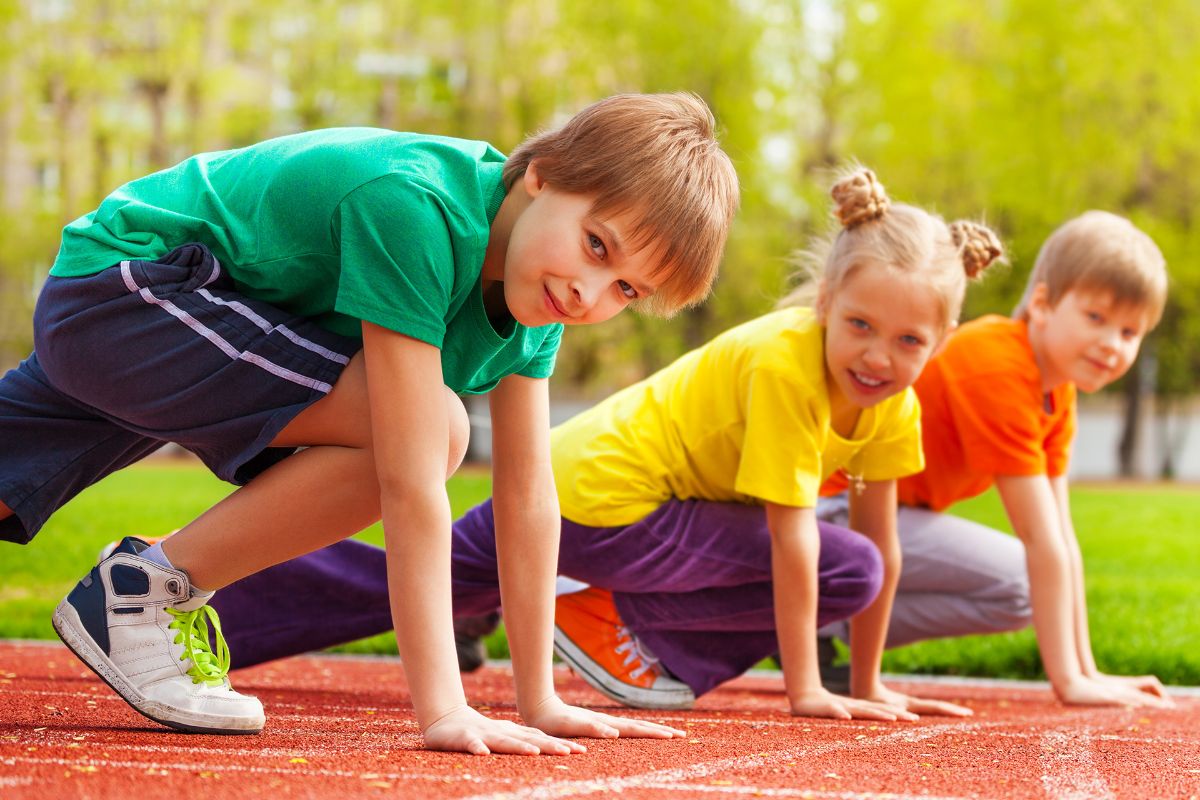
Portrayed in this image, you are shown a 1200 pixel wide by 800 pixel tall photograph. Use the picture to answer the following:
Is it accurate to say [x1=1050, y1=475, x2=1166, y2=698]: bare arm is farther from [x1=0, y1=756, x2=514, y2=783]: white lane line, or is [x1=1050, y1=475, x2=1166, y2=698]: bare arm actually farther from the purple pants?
A: [x1=0, y1=756, x2=514, y2=783]: white lane line

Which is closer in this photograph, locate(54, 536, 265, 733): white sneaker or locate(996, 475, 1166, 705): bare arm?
locate(54, 536, 265, 733): white sneaker

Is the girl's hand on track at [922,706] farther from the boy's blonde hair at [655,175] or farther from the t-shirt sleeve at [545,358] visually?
the boy's blonde hair at [655,175]

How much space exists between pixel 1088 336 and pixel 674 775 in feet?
8.26

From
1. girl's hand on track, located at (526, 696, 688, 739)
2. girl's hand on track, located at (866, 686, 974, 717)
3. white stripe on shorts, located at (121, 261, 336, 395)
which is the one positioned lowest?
girl's hand on track, located at (866, 686, 974, 717)

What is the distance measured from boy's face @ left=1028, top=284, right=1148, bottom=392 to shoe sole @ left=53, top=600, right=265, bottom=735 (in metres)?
2.74

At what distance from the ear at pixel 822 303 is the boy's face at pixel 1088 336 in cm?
97

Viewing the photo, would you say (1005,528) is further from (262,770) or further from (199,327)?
(262,770)

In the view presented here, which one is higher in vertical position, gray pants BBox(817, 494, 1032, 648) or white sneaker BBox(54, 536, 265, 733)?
white sneaker BBox(54, 536, 265, 733)

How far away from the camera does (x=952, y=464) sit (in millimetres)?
4473

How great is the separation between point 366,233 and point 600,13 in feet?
75.8

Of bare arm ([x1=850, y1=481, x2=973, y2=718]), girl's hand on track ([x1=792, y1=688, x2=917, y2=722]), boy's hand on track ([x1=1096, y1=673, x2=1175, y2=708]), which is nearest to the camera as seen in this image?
girl's hand on track ([x1=792, y1=688, x2=917, y2=722])

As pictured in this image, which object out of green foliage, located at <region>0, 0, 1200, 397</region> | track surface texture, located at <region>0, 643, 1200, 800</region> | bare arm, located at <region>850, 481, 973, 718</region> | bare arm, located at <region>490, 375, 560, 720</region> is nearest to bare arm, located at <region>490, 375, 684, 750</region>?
bare arm, located at <region>490, 375, 560, 720</region>

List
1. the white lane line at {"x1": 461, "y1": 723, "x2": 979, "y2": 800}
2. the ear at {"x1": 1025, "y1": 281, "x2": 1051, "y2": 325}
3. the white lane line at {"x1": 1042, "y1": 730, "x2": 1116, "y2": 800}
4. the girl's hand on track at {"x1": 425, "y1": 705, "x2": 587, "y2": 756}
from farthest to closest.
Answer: the ear at {"x1": 1025, "y1": 281, "x2": 1051, "y2": 325} → the girl's hand on track at {"x1": 425, "y1": 705, "x2": 587, "y2": 756} → the white lane line at {"x1": 1042, "y1": 730, "x2": 1116, "y2": 800} → the white lane line at {"x1": 461, "y1": 723, "x2": 979, "y2": 800}

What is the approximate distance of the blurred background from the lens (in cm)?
2309
